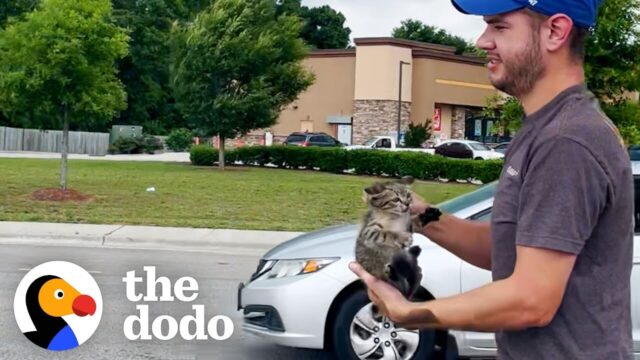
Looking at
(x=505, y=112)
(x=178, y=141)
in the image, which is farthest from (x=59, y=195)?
(x=178, y=141)

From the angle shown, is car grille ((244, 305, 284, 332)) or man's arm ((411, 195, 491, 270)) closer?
man's arm ((411, 195, 491, 270))

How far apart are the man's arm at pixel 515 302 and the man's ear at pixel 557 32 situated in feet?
1.47

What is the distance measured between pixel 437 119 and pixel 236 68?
2903 centimetres

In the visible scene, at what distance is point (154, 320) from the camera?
24.7ft

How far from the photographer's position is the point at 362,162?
29188 millimetres

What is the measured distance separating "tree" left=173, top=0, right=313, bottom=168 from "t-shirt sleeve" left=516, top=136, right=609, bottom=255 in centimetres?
2795

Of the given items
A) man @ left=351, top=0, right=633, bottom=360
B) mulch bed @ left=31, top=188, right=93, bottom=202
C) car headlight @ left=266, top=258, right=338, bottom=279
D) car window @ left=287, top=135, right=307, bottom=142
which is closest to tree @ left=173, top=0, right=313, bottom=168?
mulch bed @ left=31, top=188, right=93, bottom=202

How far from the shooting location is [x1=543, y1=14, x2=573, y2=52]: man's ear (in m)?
1.75

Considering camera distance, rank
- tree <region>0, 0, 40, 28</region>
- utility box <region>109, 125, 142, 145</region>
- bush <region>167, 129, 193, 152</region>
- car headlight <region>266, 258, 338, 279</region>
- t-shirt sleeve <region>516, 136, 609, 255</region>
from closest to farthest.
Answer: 1. t-shirt sleeve <region>516, 136, 609, 255</region>
2. car headlight <region>266, 258, 338, 279</region>
3. utility box <region>109, 125, 142, 145</region>
4. tree <region>0, 0, 40, 28</region>
5. bush <region>167, 129, 193, 152</region>

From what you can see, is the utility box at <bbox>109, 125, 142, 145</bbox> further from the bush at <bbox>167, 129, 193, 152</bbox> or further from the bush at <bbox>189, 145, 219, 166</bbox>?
the bush at <bbox>189, 145, 219, 166</bbox>

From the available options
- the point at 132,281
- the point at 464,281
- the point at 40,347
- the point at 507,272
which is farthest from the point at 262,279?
the point at 507,272

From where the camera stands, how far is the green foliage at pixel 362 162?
2653cm

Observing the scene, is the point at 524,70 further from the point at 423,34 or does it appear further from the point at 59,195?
the point at 423,34

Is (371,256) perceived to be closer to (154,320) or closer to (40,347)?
(40,347)
